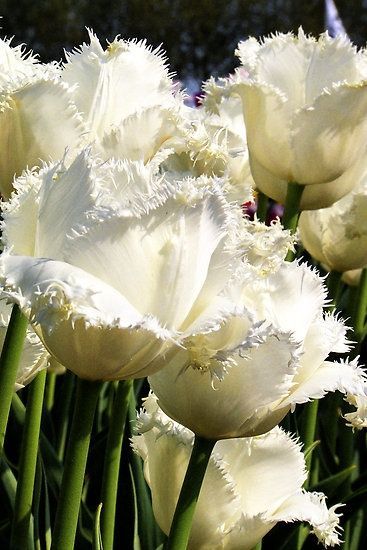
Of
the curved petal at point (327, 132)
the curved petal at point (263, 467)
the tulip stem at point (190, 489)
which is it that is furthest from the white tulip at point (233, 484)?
the curved petal at point (327, 132)

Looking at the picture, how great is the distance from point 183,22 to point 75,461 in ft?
44.1

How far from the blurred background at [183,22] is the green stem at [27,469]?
12401 mm

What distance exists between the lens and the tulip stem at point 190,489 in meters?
0.60

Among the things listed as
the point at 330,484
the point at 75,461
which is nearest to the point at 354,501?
the point at 330,484

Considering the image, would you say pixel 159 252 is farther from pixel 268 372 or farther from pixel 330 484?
pixel 330 484

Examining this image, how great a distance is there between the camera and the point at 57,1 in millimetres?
12805

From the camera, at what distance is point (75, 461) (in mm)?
528

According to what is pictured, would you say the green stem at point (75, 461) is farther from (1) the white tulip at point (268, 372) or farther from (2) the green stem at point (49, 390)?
(2) the green stem at point (49, 390)

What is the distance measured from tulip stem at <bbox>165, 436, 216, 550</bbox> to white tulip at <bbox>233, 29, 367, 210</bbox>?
440 millimetres

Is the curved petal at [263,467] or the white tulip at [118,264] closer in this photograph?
the white tulip at [118,264]

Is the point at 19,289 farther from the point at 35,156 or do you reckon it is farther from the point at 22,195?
the point at 35,156

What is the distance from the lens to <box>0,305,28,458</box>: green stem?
0.67 m

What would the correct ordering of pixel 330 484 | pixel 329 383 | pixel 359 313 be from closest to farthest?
pixel 329 383
pixel 330 484
pixel 359 313

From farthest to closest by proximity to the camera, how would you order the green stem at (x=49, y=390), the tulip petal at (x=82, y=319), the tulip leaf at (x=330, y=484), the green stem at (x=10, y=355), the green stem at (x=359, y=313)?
the green stem at (x=359, y=313)
the green stem at (x=49, y=390)
the tulip leaf at (x=330, y=484)
the green stem at (x=10, y=355)
the tulip petal at (x=82, y=319)
